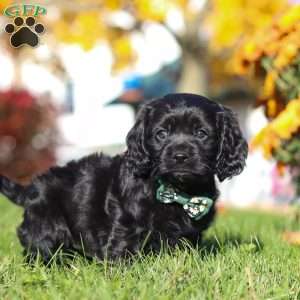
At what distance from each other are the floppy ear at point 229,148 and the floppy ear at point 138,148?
0.43 metres

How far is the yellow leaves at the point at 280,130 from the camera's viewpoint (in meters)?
5.38

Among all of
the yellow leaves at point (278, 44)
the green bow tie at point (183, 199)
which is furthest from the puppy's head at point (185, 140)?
the yellow leaves at point (278, 44)

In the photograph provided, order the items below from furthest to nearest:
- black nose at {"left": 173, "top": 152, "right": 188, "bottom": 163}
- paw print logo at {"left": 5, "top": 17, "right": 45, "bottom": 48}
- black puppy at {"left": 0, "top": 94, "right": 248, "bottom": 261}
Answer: paw print logo at {"left": 5, "top": 17, "right": 45, "bottom": 48} → black puppy at {"left": 0, "top": 94, "right": 248, "bottom": 261} → black nose at {"left": 173, "top": 152, "right": 188, "bottom": 163}

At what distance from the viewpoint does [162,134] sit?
139 inches

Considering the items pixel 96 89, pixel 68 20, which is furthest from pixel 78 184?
pixel 96 89

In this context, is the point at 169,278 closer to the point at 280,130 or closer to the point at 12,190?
the point at 12,190

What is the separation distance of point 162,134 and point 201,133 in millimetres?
223

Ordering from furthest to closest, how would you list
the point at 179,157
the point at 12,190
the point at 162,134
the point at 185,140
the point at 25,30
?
the point at 25,30
the point at 12,190
the point at 162,134
the point at 185,140
the point at 179,157

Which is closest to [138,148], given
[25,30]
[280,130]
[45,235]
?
[45,235]

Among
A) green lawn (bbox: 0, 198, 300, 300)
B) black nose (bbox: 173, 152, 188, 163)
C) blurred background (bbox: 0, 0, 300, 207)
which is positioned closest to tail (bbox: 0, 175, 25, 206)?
green lawn (bbox: 0, 198, 300, 300)

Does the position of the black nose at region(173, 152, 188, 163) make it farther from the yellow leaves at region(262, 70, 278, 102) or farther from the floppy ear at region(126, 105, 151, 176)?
the yellow leaves at region(262, 70, 278, 102)

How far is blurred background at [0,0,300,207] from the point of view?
5910 mm

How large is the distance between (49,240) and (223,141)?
Result: 1.28 meters

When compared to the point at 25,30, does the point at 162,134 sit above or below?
below
